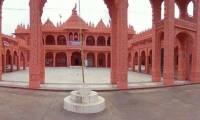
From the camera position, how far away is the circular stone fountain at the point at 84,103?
5.57 m

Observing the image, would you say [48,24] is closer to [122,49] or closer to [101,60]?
[101,60]

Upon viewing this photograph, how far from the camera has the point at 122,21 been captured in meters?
9.62

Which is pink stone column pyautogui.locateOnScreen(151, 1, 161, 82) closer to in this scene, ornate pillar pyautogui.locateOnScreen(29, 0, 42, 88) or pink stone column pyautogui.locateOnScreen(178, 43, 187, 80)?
pink stone column pyautogui.locateOnScreen(178, 43, 187, 80)

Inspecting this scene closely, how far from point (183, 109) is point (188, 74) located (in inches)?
363

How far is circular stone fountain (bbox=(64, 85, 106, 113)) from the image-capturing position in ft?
18.3

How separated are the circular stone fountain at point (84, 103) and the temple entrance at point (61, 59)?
30.4 m

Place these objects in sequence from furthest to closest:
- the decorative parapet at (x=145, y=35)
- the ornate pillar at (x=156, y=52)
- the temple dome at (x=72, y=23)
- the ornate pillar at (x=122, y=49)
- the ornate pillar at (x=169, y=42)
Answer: the temple dome at (x=72, y=23) → the decorative parapet at (x=145, y=35) → the ornate pillar at (x=156, y=52) → the ornate pillar at (x=169, y=42) → the ornate pillar at (x=122, y=49)

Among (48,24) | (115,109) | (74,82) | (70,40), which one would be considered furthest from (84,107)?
(48,24)

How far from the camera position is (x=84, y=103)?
575 centimetres

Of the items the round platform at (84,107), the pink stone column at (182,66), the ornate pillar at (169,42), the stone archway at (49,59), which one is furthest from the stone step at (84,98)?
the stone archway at (49,59)

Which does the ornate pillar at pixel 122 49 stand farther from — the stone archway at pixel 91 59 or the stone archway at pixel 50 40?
the stone archway at pixel 50 40

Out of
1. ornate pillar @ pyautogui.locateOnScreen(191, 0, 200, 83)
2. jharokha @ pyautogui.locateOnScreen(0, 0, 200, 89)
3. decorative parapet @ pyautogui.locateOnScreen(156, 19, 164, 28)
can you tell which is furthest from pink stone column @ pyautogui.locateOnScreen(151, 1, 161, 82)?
ornate pillar @ pyautogui.locateOnScreen(191, 0, 200, 83)

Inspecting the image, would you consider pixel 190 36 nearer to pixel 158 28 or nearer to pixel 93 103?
pixel 158 28

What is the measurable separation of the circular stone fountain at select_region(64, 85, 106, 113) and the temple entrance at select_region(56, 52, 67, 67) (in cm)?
3037
